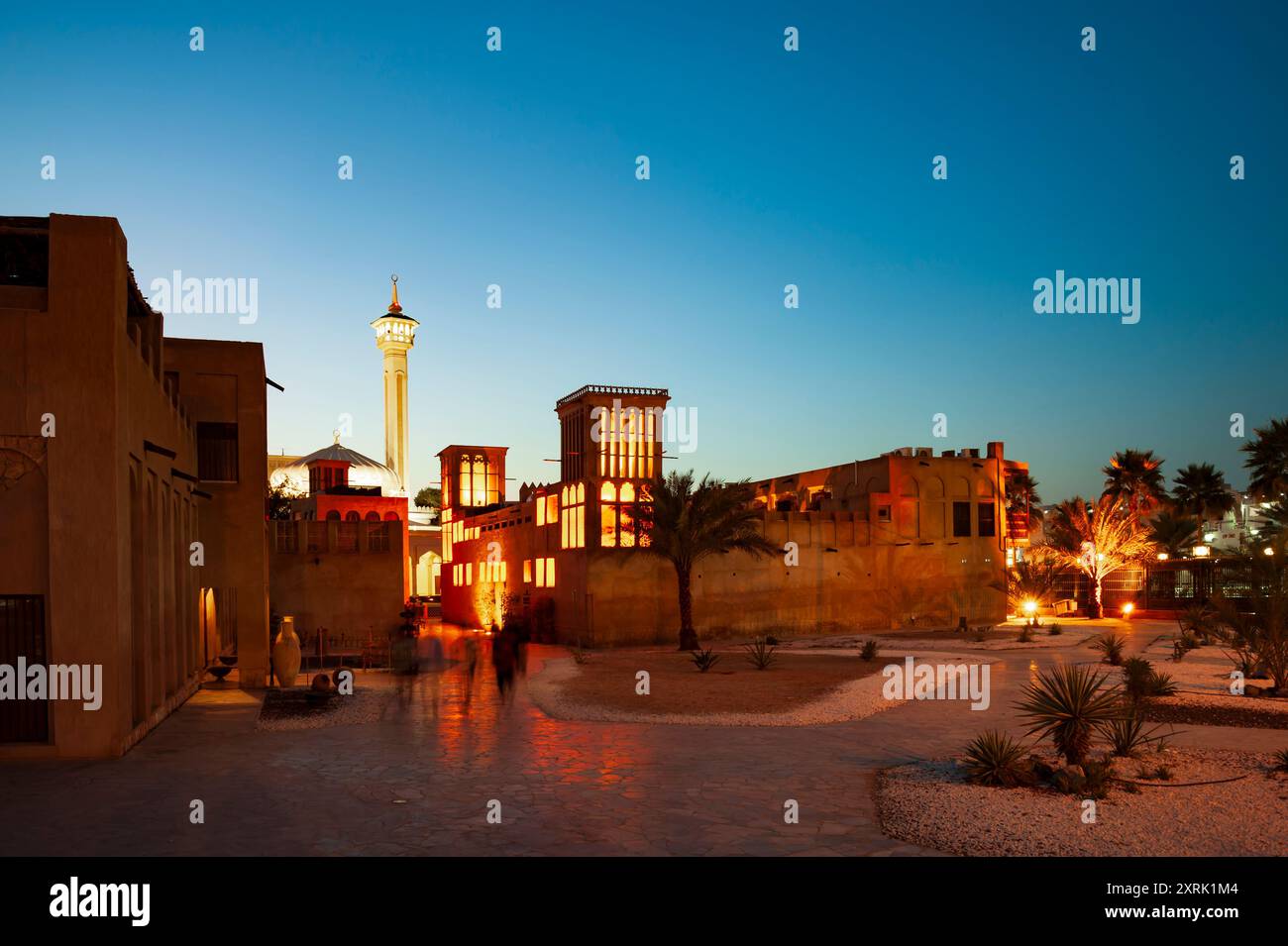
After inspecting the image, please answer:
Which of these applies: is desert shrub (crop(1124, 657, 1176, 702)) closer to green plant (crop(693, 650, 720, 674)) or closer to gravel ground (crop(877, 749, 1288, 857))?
gravel ground (crop(877, 749, 1288, 857))

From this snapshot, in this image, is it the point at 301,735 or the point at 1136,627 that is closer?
→ the point at 301,735

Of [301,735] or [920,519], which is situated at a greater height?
[920,519]

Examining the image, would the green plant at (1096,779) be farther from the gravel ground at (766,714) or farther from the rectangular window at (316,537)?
the rectangular window at (316,537)

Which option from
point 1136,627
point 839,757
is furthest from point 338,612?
point 1136,627

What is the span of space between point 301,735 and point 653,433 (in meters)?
23.6

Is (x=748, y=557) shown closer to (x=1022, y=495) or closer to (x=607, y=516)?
(x=607, y=516)

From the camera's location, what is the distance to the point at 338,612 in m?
29.8

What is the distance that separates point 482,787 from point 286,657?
11.3 metres

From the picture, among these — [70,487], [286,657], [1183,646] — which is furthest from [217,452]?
[1183,646]

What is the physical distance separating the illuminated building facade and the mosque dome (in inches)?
980

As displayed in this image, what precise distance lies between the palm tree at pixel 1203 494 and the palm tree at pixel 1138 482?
951 millimetres
